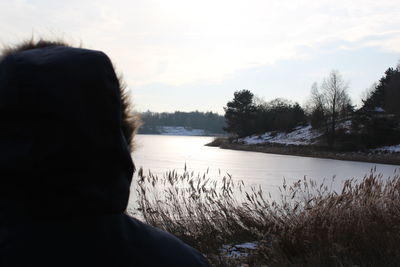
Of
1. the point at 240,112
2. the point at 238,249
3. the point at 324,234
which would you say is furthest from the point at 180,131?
the point at 324,234

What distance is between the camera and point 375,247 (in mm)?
4469

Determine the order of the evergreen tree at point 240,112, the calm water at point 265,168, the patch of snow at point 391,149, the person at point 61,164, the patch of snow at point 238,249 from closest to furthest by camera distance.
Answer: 1. the person at point 61,164
2. the patch of snow at point 238,249
3. the calm water at point 265,168
4. the patch of snow at point 391,149
5. the evergreen tree at point 240,112

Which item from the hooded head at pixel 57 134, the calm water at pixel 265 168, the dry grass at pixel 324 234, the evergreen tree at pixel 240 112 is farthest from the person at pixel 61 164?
the evergreen tree at pixel 240 112

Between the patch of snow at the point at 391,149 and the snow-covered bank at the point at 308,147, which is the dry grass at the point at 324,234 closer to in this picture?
the snow-covered bank at the point at 308,147

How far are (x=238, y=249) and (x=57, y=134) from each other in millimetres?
4887

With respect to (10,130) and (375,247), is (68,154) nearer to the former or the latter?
(10,130)

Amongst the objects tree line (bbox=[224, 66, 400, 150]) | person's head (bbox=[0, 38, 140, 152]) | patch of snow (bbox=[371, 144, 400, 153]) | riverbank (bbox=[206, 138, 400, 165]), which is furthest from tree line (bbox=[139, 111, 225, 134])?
person's head (bbox=[0, 38, 140, 152])

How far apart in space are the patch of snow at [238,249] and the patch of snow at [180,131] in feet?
376

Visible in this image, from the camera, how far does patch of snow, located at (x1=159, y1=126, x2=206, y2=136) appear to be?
399 ft

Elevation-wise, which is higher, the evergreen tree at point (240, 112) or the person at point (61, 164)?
the evergreen tree at point (240, 112)

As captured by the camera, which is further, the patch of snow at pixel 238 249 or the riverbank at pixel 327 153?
the riverbank at pixel 327 153

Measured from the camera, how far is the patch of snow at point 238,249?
5102 millimetres

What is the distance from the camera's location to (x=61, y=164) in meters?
0.92

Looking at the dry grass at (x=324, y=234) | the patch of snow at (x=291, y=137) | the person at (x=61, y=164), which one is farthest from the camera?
the patch of snow at (x=291, y=137)
